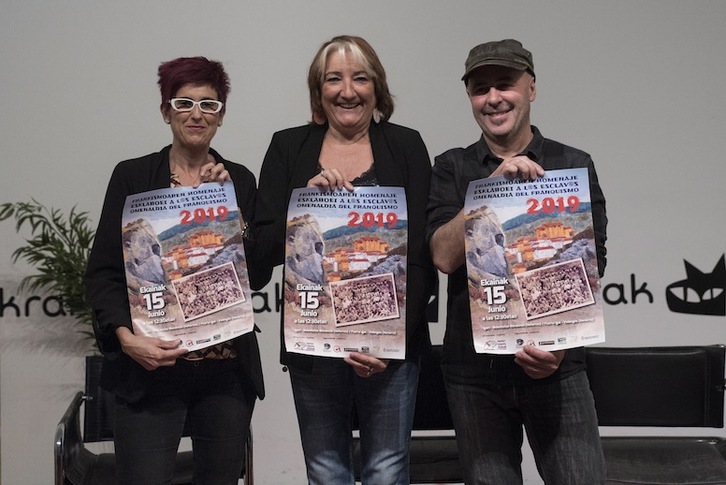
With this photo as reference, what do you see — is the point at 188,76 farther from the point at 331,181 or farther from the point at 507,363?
the point at 507,363

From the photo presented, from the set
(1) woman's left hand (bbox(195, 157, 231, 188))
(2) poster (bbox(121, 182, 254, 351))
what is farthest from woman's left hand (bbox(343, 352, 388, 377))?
(1) woman's left hand (bbox(195, 157, 231, 188))

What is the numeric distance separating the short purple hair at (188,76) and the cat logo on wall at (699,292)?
9.28 feet

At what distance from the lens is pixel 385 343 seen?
6.98ft

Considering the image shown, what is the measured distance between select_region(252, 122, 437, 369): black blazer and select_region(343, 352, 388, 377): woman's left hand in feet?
0.38

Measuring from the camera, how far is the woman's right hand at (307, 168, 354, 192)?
7.03ft

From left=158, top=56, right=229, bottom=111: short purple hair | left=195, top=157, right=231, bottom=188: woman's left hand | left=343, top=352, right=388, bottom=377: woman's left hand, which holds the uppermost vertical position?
left=158, top=56, right=229, bottom=111: short purple hair

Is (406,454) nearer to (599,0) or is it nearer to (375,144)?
(375,144)

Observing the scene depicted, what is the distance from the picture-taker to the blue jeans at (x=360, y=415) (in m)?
2.18

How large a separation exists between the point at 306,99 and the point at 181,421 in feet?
7.35

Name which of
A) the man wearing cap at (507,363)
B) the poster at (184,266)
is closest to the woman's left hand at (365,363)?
the man wearing cap at (507,363)

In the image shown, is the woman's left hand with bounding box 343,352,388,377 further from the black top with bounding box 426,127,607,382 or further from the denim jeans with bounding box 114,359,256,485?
the denim jeans with bounding box 114,359,256,485

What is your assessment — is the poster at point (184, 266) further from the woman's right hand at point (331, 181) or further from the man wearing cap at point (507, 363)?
the man wearing cap at point (507, 363)

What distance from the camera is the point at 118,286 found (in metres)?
2.27

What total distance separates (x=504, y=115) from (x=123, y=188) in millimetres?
1056
